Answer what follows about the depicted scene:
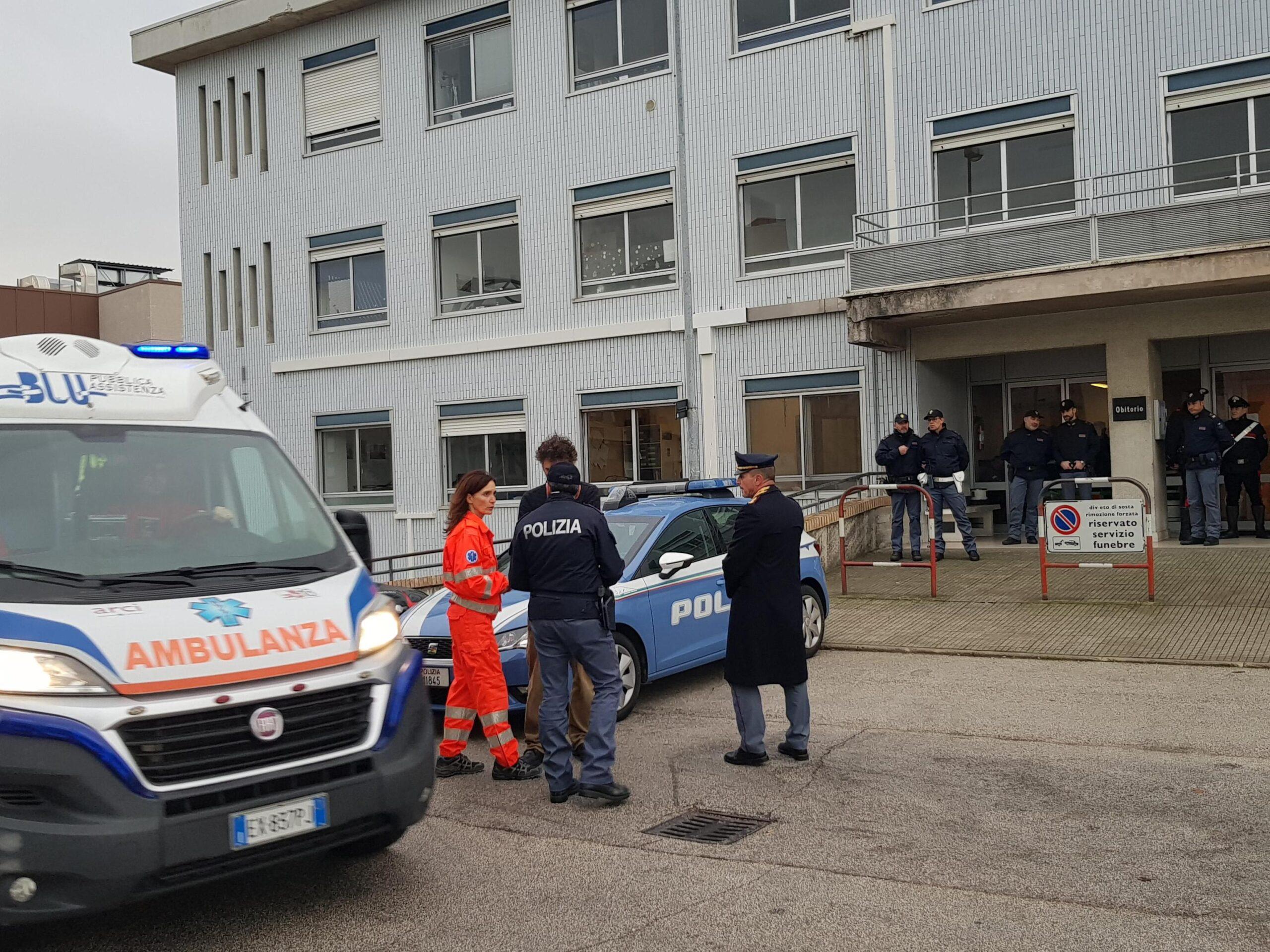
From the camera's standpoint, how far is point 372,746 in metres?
4.74

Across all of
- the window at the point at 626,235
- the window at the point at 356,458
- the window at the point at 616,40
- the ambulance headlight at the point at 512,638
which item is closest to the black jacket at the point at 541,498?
the ambulance headlight at the point at 512,638

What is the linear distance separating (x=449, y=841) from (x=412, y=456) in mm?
17144

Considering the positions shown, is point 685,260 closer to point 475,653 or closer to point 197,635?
point 475,653

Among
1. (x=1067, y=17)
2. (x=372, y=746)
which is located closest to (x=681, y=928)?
(x=372, y=746)

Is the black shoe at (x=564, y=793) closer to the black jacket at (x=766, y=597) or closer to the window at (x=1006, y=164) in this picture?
the black jacket at (x=766, y=597)

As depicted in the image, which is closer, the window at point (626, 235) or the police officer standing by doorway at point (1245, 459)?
the police officer standing by doorway at point (1245, 459)

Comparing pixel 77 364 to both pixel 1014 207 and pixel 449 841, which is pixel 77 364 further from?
pixel 1014 207

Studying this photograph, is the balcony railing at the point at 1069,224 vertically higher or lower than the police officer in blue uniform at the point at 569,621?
higher

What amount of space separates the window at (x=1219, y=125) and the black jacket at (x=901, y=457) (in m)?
4.74

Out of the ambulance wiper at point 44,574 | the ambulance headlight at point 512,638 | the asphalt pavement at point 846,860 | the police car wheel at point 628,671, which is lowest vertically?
the asphalt pavement at point 846,860

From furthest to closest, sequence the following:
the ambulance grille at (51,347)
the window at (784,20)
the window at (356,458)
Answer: the window at (356,458)
the window at (784,20)
the ambulance grille at (51,347)

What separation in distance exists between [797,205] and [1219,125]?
5.94m

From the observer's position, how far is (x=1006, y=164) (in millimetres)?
16891

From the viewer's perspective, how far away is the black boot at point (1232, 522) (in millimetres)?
16266
